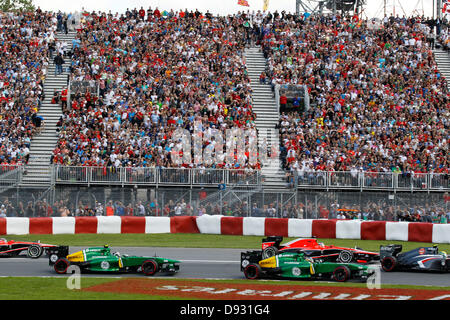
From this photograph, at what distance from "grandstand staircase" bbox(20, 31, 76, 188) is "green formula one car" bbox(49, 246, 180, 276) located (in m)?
13.9

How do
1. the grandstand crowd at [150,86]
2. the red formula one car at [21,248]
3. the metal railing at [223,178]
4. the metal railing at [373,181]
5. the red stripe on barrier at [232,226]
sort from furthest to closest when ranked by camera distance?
the grandstand crowd at [150,86] < the metal railing at [373,181] < the metal railing at [223,178] < the red stripe on barrier at [232,226] < the red formula one car at [21,248]

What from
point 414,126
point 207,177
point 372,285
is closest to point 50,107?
point 207,177

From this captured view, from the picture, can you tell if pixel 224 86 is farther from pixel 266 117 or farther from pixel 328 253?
pixel 328 253

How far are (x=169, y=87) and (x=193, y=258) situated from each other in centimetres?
1925

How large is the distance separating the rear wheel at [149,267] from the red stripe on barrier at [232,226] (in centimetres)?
1116

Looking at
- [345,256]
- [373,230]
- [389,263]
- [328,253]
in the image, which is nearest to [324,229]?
[373,230]

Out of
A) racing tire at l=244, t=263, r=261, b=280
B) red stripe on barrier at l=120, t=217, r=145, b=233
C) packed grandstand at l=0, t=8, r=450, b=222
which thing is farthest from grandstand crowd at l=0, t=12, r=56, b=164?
racing tire at l=244, t=263, r=261, b=280

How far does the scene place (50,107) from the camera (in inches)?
1494

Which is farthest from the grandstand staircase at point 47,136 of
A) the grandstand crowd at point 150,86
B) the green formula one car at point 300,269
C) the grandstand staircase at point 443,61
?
the grandstand staircase at point 443,61

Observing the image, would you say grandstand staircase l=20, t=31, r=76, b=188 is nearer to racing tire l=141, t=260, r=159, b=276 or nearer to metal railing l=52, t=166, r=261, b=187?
metal railing l=52, t=166, r=261, b=187

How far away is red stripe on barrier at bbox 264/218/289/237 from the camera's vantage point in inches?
1012

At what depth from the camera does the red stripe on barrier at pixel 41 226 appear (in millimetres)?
25906

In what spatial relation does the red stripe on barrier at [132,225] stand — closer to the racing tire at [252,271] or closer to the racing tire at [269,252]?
the racing tire at [269,252]

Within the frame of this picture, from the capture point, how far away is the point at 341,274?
14.7 m
